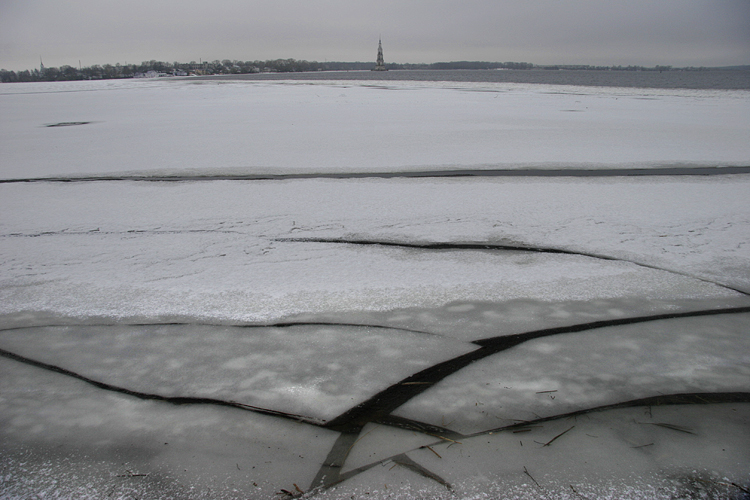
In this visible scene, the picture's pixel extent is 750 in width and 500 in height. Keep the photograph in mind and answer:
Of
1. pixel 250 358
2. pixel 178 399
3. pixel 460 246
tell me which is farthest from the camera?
pixel 460 246

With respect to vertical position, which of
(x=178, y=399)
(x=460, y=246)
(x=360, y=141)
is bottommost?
(x=178, y=399)

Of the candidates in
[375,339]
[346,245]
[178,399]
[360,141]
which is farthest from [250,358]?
[360,141]

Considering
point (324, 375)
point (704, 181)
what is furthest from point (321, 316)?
point (704, 181)

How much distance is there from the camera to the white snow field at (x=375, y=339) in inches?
50.1

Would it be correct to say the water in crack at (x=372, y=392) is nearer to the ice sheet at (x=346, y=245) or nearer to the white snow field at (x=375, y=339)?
the white snow field at (x=375, y=339)

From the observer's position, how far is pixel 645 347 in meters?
1.81

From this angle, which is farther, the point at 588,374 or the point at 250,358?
the point at 250,358

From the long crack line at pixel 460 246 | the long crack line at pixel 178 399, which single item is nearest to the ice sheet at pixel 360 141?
the long crack line at pixel 460 246

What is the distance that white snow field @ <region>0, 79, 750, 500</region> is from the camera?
1273mm

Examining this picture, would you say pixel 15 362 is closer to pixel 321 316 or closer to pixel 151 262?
pixel 151 262

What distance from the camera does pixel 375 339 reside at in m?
1.88

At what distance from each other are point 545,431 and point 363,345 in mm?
724

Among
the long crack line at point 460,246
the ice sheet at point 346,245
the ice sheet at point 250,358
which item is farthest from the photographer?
the long crack line at point 460,246

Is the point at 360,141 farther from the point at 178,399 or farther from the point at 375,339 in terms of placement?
the point at 178,399
